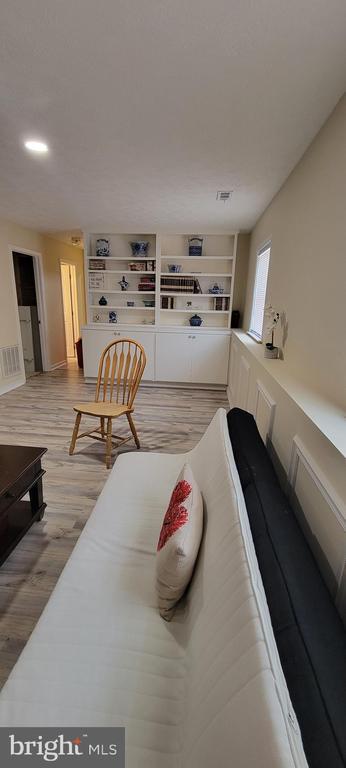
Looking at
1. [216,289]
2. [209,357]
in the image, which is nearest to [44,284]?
[216,289]

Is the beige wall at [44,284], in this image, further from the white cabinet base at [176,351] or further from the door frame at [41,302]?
the white cabinet base at [176,351]

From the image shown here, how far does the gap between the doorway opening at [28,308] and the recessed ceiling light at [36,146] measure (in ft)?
10.2

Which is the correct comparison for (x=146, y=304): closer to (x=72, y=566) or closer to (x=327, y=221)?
(x=327, y=221)

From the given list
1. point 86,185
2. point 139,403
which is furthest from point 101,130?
point 139,403

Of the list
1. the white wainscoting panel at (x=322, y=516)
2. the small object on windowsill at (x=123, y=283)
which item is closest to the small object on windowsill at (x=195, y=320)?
the small object on windowsill at (x=123, y=283)

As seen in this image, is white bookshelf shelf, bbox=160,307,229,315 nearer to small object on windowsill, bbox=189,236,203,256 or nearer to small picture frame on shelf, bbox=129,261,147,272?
small picture frame on shelf, bbox=129,261,147,272

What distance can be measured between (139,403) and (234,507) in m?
3.36

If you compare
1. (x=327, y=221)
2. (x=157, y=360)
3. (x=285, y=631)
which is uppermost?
(x=327, y=221)

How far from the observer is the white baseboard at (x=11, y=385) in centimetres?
429

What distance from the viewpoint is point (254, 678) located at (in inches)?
19.0

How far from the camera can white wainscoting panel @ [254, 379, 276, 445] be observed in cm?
169

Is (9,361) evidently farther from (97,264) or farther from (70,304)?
(70,304)

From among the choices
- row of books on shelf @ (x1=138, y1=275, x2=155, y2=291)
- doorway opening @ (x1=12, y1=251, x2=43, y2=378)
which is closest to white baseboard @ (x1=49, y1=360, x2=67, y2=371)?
doorway opening @ (x1=12, y1=251, x2=43, y2=378)

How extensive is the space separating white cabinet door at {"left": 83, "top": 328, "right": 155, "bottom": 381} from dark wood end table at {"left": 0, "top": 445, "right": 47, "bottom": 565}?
3087mm
